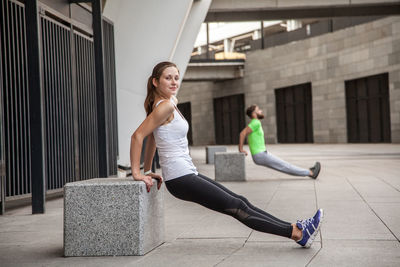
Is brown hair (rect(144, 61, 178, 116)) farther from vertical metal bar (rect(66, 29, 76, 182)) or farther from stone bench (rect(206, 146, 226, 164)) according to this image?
stone bench (rect(206, 146, 226, 164))

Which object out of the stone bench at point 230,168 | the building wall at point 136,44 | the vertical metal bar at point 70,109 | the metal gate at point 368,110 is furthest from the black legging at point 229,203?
the metal gate at point 368,110

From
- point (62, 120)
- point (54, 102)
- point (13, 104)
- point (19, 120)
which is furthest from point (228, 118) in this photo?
point (13, 104)

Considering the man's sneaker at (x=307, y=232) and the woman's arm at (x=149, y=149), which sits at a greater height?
the woman's arm at (x=149, y=149)

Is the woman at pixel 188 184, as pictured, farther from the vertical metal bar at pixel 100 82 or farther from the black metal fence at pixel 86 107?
the black metal fence at pixel 86 107

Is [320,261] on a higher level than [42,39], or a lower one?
lower

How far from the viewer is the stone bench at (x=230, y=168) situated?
1269 centimetres

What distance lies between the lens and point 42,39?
9828 millimetres

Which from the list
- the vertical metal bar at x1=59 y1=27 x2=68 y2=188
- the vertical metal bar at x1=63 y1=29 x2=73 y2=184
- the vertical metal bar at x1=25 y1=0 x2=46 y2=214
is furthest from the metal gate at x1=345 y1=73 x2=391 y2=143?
the vertical metal bar at x1=25 y1=0 x2=46 y2=214

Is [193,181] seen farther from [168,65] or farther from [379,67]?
[379,67]

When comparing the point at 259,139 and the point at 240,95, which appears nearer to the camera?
the point at 259,139

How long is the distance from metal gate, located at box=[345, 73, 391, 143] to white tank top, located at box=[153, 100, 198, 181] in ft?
102

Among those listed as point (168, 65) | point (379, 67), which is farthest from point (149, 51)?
point (379, 67)

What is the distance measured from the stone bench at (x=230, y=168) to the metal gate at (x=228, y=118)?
35.0 meters

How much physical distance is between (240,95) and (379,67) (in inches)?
650
